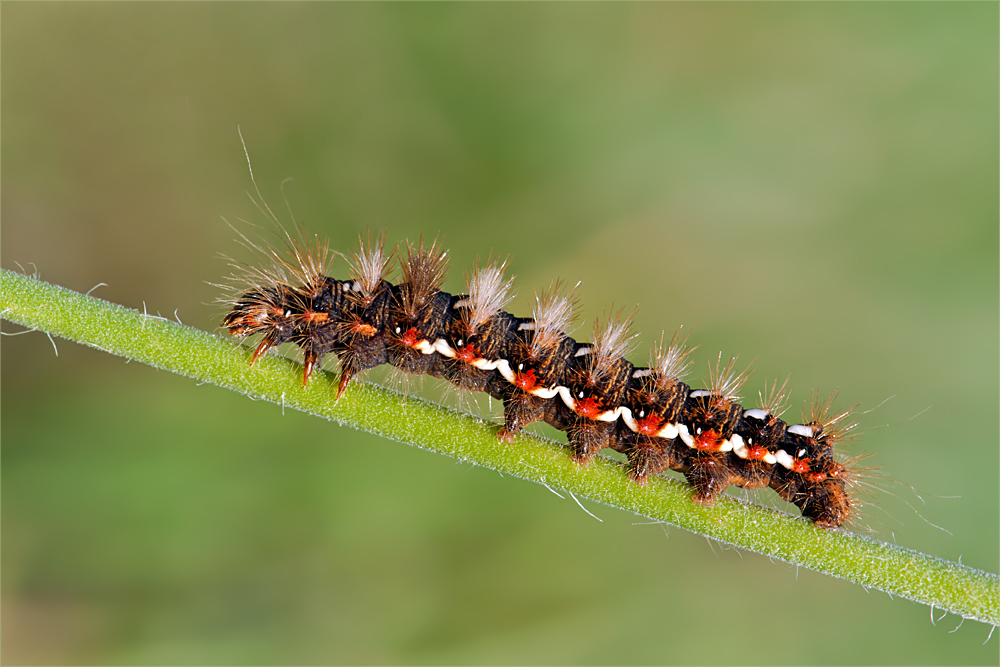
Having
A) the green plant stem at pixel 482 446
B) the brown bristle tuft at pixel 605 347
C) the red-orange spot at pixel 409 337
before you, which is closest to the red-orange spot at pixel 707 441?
the green plant stem at pixel 482 446

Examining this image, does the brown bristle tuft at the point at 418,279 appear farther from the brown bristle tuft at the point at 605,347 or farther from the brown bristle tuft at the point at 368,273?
the brown bristle tuft at the point at 605,347

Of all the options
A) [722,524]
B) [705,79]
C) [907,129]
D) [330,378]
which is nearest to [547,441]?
[722,524]

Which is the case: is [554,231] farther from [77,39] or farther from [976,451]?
[77,39]

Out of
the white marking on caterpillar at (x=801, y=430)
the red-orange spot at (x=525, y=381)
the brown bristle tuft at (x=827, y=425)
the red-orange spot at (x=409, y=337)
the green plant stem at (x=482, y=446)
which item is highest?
the brown bristle tuft at (x=827, y=425)

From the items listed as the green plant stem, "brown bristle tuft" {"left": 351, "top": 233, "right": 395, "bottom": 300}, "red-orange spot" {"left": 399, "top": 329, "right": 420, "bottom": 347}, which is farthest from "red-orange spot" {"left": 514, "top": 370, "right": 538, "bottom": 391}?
"brown bristle tuft" {"left": 351, "top": 233, "right": 395, "bottom": 300}

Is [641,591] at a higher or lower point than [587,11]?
lower

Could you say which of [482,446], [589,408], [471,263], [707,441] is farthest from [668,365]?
[471,263]

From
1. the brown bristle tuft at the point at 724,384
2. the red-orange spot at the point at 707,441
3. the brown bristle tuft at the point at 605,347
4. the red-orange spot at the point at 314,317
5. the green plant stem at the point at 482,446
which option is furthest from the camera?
the brown bristle tuft at the point at 724,384
